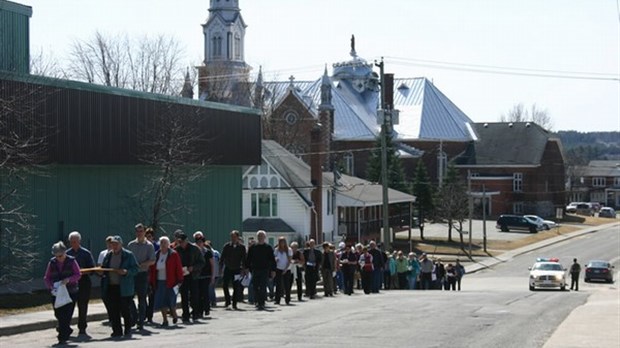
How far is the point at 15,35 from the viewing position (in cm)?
3095

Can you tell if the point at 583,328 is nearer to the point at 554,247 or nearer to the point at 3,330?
the point at 3,330

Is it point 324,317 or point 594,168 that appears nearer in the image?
point 324,317

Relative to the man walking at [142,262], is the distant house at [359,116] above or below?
above

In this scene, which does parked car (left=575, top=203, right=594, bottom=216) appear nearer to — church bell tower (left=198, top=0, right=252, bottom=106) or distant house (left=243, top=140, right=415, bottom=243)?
church bell tower (left=198, top=0, right=252, bottom=106)

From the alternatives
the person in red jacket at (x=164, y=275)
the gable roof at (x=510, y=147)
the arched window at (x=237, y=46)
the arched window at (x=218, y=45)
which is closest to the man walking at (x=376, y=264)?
the person in red jacket at (x=164, y=275)

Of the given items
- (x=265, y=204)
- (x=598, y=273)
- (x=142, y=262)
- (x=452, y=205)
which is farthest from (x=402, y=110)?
(x=142, y=262)

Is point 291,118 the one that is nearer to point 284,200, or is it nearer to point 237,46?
point 237,46

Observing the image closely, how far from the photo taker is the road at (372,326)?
1727cm

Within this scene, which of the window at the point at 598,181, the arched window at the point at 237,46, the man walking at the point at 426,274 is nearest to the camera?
the man walking at the point at 426,274

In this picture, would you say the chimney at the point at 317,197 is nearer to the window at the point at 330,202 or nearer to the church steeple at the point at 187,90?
the window at the point at 330,202

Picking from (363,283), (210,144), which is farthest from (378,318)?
(210,144)

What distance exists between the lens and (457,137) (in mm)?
109750

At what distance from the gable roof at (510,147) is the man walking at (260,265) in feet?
284

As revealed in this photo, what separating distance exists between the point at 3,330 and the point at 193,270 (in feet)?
13.0
